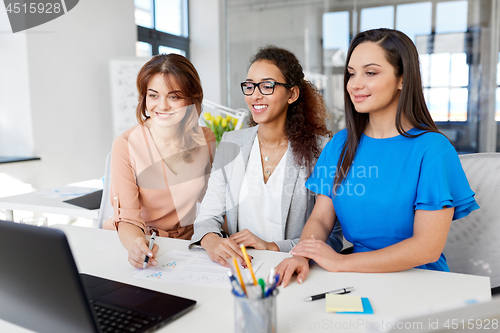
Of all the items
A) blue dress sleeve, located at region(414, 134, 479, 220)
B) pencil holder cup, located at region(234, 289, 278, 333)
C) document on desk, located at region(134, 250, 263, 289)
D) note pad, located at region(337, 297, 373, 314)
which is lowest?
document on desk, located at region(134, 250, 263, 289)

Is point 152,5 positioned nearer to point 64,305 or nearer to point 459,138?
point 459,138

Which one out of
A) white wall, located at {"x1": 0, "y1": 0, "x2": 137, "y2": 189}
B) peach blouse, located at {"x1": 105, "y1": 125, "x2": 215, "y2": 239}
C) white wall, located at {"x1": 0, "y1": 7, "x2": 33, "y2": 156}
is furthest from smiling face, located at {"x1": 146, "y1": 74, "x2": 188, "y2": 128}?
white wall, located at {"x1": 0, "y1": 7, "x2": 33, "y2": 156}

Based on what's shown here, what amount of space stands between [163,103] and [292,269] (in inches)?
35.5

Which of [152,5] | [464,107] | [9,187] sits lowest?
[9,187]

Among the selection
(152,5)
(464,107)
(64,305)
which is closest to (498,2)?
(464,107)

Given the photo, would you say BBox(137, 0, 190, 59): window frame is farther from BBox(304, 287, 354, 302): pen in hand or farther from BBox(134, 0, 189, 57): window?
BBox(304, 287, 354, 302): pen in hand

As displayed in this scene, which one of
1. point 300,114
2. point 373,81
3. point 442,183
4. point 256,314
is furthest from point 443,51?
point 256,314

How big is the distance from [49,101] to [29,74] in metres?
0.29

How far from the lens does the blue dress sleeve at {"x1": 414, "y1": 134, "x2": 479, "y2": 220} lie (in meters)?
1.11

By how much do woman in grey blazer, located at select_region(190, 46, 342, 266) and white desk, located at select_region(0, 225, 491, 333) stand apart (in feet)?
1.18

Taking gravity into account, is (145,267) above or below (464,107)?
below

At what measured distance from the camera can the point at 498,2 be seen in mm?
3865

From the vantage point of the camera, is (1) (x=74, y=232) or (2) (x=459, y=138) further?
(2) (x=459, y=138)

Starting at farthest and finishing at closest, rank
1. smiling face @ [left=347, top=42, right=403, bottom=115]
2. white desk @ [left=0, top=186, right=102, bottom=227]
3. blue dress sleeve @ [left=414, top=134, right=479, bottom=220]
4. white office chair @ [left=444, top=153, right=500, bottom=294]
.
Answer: white desk @ [left=0, top=186, right=102, bottom=227] → white office chair @ [left=444, top=153, right=500, bottom=294] → smiling face @ [left=347, top=42, right=403, bottom=115] → blue dress sleeve @ [left=414, top=134, right=479, bottom=220]
